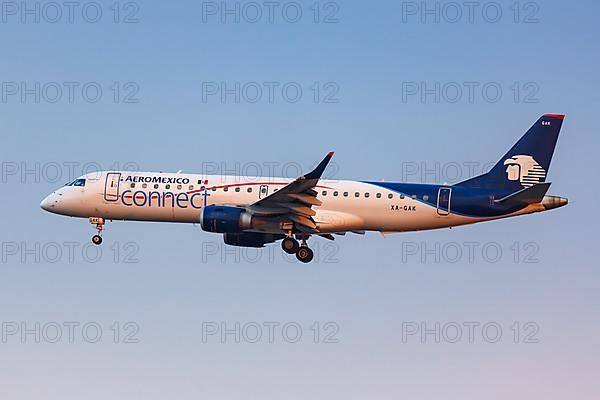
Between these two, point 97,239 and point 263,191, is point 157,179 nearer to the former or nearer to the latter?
point 97,239

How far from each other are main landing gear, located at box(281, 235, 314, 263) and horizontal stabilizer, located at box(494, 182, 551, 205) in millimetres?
11414

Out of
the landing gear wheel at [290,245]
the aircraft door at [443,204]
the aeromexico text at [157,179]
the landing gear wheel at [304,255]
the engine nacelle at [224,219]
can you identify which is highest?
the aeromexico text at [157,179]

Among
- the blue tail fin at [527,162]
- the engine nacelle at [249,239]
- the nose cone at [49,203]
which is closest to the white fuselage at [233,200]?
the nose cone at [49,203]

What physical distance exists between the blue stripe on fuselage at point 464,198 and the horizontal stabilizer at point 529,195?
66 cm

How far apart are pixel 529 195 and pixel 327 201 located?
36.7ft

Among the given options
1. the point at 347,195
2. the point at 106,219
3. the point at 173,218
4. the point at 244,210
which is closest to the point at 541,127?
the point at 347,195

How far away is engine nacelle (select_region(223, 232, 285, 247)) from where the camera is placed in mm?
59812

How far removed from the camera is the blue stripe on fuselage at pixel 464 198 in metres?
56.3

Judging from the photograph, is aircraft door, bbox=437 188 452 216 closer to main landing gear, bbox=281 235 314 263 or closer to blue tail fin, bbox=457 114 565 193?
blue tail fin, bbox=457 114 565 193

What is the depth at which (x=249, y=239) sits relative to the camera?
60.3 metres

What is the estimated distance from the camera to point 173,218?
57.9 meters

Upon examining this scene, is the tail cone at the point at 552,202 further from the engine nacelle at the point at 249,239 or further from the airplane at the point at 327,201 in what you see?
the engine nacelle at the point at 249,239

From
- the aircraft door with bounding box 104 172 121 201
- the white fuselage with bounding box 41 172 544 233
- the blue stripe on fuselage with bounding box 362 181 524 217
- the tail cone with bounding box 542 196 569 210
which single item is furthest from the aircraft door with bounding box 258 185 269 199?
the tail cone with bounding box 542 196 569 210

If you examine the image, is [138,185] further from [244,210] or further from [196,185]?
[244,210]
